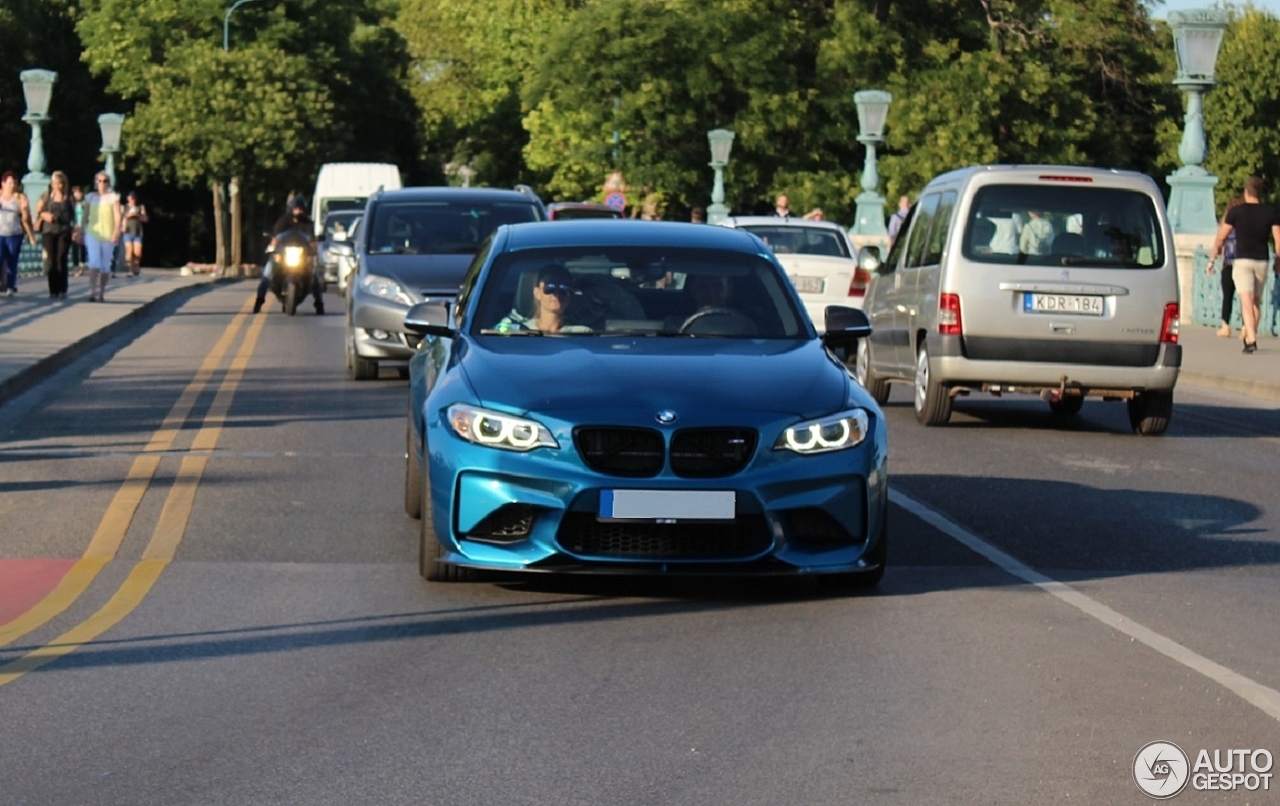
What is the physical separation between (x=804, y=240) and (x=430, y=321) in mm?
16295

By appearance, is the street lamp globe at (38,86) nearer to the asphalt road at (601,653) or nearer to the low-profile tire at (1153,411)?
the low-profile tire at (1153,411)

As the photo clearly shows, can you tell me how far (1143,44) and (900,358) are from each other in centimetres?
5250

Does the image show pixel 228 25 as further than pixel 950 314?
Yes

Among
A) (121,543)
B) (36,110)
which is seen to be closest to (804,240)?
(121,543)

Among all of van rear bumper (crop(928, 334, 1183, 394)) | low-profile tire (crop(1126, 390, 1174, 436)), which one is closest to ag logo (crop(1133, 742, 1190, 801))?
van rear bumper (crop(928, 334, 1183, 394))

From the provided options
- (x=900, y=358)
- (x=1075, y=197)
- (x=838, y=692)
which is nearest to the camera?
(x=838, y=692)

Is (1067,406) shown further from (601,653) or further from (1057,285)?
(601,653)

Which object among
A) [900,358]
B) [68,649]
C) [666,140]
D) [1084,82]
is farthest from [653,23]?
[68,649]

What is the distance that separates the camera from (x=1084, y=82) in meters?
66.6

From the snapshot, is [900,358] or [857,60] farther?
[857,60]

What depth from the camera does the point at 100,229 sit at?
3216 cm

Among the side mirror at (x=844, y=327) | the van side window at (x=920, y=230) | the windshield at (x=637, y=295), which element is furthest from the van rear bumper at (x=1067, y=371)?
the windshield at (x=637, y=295)

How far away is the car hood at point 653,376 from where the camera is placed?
28.5ft

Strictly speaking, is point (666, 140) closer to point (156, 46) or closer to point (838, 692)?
point (156, 46)
